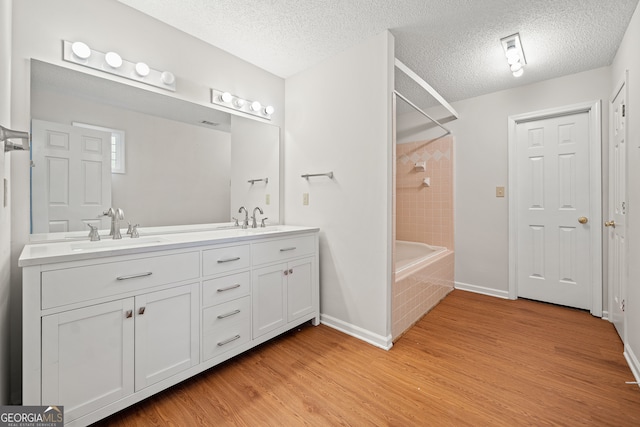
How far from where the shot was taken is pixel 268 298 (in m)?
1.98

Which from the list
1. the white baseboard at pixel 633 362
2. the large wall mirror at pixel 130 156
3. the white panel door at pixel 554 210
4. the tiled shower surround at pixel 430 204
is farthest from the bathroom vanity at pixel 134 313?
the white panel door at pixel 554 210

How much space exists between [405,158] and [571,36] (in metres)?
1.89

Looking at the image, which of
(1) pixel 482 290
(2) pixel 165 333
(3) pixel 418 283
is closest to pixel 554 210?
(1) pixel 482 290

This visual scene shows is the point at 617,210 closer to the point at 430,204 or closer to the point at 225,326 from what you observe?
the point at 430,204

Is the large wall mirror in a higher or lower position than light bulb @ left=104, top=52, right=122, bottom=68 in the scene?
lower

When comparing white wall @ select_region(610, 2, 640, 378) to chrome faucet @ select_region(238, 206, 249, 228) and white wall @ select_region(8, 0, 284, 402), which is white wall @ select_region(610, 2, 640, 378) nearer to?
chrome faucet @ select_region(238, 206, 249, 228)

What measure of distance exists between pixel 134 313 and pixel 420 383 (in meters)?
1.58

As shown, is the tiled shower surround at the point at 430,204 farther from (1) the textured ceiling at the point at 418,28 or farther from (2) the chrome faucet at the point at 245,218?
(2) the chrome faucet at the point at 245,218

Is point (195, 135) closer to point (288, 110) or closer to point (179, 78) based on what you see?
point (179, 78)

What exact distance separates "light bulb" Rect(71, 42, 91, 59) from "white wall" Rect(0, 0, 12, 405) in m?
0.24

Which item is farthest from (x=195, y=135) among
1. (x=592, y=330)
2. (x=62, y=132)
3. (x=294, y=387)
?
(x=592, y=330)

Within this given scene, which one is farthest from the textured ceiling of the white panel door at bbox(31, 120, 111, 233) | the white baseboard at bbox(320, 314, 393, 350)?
the white baseboard at bbox(320, 314, 393, 350)

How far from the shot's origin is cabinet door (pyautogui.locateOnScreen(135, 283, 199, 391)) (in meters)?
1.37

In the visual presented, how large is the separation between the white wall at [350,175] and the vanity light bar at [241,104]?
0.87 ft
